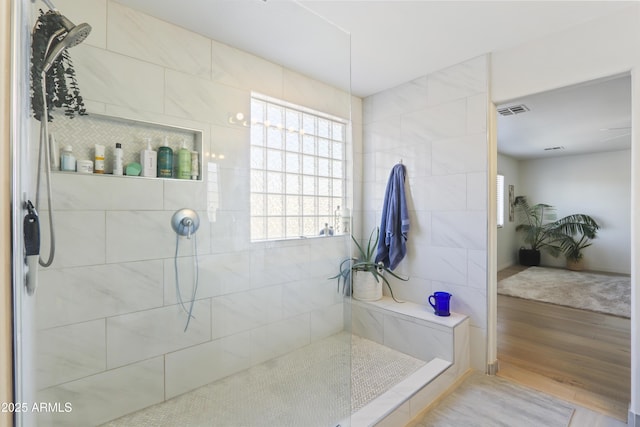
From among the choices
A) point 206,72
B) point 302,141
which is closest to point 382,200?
point 302,141

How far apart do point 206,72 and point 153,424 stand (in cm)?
189

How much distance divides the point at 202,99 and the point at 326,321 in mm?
1719

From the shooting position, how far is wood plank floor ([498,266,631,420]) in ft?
6.14

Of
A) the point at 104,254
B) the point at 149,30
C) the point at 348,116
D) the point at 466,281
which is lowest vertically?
the point at 466,281

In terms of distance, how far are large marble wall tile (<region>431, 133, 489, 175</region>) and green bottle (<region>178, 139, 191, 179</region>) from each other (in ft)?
6.19

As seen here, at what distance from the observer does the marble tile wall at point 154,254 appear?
1.37 meters

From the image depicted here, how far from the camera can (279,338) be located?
75.4 inches

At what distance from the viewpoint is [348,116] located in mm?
2426

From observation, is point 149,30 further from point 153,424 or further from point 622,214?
point 622,214

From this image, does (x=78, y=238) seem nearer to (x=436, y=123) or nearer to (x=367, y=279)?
(x=367, y=279)

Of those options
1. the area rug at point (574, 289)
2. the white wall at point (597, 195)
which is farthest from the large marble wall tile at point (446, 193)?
the white wall at point (597, 195)

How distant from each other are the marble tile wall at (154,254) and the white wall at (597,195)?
6640 mm

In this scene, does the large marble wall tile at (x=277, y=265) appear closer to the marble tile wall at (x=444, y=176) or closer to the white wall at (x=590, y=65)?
the marble tile wall at (x=444, y=176)

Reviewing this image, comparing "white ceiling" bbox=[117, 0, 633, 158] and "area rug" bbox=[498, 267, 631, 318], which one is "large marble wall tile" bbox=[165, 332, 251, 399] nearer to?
"white ceiling" bbox=[117, 0, 633, 158]
